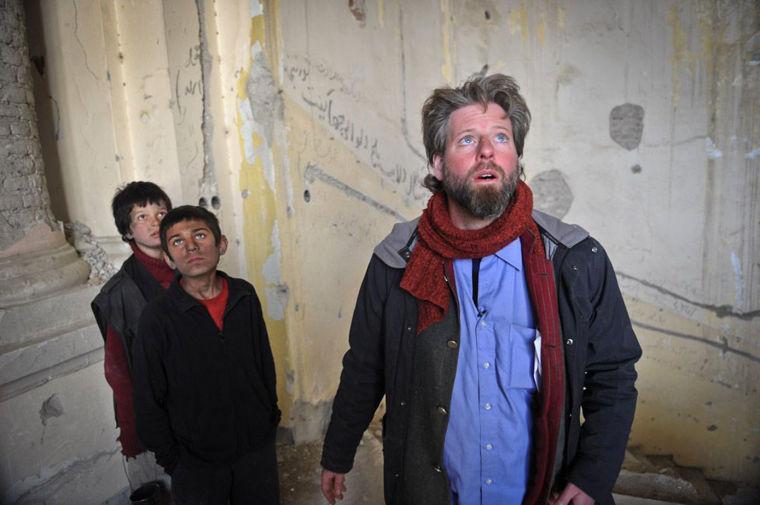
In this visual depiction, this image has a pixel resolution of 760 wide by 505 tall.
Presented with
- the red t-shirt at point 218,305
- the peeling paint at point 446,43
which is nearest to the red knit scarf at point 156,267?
the red t-shirt at point 218,305

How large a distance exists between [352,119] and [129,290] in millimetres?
1734

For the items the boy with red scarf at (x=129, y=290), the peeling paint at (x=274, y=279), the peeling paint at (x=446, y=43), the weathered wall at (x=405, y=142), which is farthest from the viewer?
the peeling paint at (x=446, y=43)

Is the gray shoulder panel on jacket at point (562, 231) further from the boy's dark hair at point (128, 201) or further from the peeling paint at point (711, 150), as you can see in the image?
the peeling paint at point (711, 150)

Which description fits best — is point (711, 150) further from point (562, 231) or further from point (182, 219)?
point (182, 219)

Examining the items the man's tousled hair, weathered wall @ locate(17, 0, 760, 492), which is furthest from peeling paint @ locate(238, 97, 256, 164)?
the man's tousled hair

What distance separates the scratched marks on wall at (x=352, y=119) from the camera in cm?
284

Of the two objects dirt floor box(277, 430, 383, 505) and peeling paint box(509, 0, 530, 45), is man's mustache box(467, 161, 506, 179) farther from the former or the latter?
peeling paint box(509, 0, 530, 45)

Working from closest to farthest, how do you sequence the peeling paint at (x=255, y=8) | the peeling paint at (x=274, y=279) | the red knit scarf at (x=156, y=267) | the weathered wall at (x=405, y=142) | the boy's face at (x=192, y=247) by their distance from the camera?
1. the boy's face at (x=192, y=247)
2. the red knit scarf at (x=156, y=267)
3. the peeling paint at (x=255, y=8)
4. the weathered wall at (x=405, y=142)
5. the peeling paint at (x=274, y=279)

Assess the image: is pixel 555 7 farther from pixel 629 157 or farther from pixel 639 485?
pixel 639 485

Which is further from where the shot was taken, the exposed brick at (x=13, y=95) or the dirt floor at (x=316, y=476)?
the dirt floor at (x=316, y=476)

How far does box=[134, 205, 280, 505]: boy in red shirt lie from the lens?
1.82 meters

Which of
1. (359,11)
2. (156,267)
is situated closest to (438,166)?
(156,267)

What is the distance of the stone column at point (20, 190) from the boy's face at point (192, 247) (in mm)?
878

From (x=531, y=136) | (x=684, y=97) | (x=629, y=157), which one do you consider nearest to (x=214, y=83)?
(x=531, y=136)
